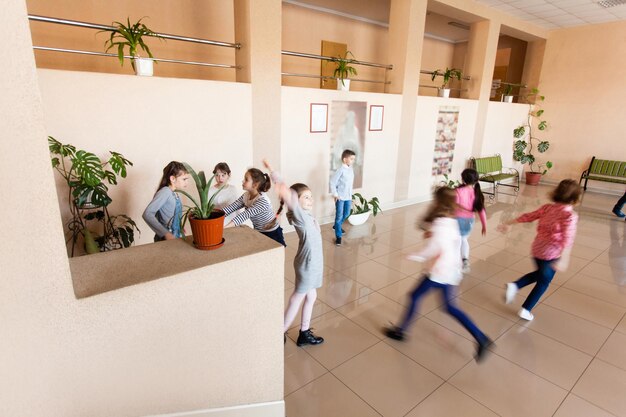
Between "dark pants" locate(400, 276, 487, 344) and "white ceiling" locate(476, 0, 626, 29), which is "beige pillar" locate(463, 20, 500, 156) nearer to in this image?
"white ceiling" locate(476, 0, 626, 29)

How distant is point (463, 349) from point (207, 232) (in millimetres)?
2326

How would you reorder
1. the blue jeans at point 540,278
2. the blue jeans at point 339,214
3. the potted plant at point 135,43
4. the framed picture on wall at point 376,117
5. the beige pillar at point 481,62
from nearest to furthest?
the blue jeans at point 540,278
the potted plant at point 135,43
the blue jeans at point 339,214
the framed picture on wall at point 376,117
the beige pillar at point 481,62

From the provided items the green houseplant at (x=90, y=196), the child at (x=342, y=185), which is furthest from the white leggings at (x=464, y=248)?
the green houseplant at (x=90, y=196)

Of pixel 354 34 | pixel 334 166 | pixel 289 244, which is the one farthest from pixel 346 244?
pixel 354 34

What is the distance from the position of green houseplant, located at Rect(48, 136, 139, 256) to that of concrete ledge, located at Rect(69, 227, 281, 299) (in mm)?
1935

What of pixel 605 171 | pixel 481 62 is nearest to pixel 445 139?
pixel 481 62

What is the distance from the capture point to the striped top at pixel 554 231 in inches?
116

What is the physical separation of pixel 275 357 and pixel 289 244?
3.14 m

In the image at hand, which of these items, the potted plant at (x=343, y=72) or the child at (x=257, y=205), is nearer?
the child at (x=257, y=205)

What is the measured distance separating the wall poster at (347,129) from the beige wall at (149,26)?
84.1 inches

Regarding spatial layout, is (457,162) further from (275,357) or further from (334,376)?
(275,357)

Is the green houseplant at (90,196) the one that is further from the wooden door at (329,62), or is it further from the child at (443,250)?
the wooden door at (329,62)

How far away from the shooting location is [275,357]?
75.4 inches

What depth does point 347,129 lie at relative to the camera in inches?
228
